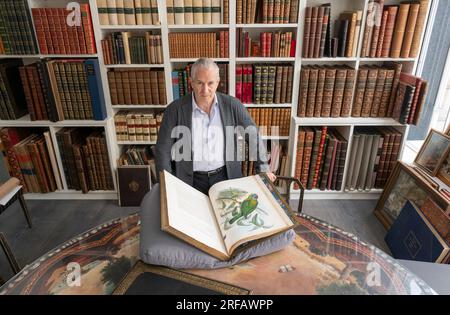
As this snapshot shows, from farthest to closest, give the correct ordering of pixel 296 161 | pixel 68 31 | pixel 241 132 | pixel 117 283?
pixel 296 161
pixel 68 31
pixel 241 132
pixel 117 283

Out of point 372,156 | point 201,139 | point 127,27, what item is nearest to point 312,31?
point 372,156

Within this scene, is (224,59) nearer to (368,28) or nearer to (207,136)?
(207,136)

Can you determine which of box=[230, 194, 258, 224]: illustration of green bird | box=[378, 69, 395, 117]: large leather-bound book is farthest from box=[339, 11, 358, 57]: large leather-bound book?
box=[230, 194, 258, 224]: illustration of green bird

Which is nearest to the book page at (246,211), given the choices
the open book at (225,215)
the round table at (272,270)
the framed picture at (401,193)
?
the open book at (225,215)

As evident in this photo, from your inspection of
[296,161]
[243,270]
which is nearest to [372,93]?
[296,161]

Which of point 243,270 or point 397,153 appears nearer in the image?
point 243,270

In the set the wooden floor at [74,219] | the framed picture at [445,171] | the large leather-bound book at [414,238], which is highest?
the framed picture at [445,171]

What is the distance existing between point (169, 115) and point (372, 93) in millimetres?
1786

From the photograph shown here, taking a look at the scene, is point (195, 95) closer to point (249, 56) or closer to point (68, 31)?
point (249, 56)

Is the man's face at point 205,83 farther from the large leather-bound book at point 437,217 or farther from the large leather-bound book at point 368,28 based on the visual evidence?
the large leather-bound book at point 437,217

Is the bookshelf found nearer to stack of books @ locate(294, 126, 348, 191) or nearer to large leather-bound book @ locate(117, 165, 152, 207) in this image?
stack of books @ locate(294, 126, 348, 191)

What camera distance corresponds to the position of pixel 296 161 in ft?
9.21

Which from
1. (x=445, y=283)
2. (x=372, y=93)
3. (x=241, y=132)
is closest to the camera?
(x=445, y=283)

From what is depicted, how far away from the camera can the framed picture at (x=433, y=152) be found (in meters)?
2.36
